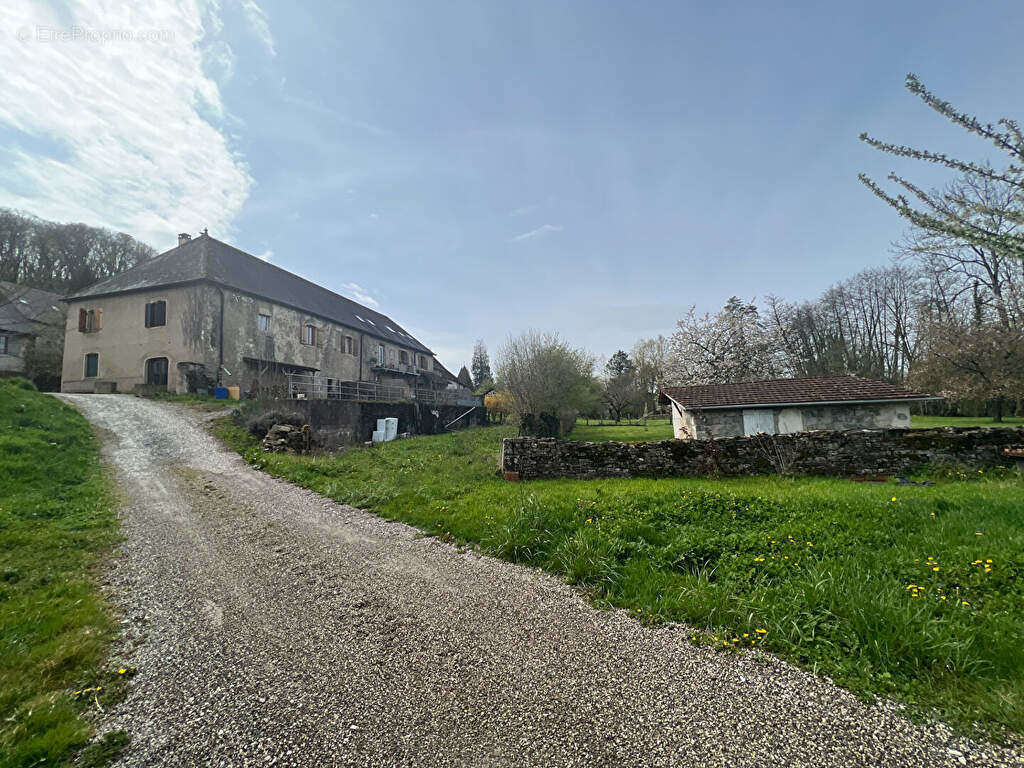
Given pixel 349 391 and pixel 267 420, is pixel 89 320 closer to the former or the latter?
pixel 349 391

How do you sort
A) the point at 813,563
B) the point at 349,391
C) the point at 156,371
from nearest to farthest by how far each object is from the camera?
the point at 813,563 < the point at 156,371 < the point at 349,391

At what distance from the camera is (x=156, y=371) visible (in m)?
21.2

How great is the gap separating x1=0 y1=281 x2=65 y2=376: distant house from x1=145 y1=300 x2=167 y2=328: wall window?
1162 cm

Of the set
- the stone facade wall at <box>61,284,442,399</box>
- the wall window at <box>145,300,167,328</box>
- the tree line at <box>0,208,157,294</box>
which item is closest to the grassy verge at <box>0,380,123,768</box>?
the stone facade wall at <box>61,284,442,399</box>

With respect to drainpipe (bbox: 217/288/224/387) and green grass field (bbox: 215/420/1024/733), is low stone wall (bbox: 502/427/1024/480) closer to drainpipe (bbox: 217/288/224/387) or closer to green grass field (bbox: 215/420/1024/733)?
green grass field (bbox: 215/420/1024/733)

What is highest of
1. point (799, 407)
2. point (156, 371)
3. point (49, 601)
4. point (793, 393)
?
point (156, 371)

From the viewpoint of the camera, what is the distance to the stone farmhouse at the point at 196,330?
20922mm

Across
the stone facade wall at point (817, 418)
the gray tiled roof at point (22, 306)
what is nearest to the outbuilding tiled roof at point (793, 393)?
the stone facade wall at point (817, 418)

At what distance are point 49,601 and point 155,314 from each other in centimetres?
2409

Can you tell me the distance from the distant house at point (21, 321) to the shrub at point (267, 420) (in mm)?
25902

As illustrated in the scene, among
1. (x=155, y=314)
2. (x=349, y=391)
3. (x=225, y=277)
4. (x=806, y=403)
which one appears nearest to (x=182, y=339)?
(x=155, y=314)

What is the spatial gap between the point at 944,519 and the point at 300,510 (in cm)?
991

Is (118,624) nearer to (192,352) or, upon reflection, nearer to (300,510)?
(300,510)

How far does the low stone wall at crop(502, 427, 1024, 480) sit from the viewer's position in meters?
9.70
